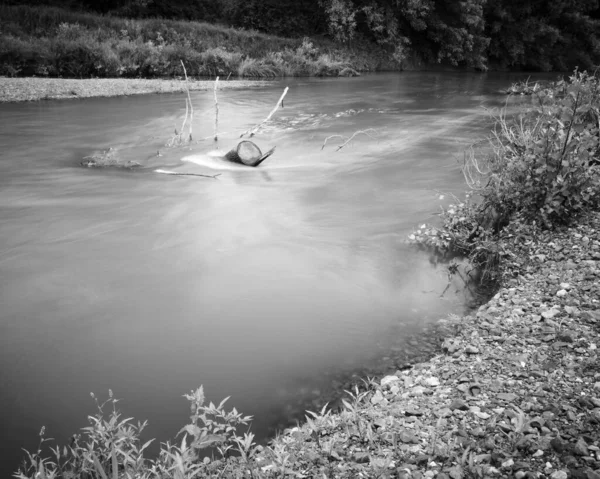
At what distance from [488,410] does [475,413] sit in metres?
0.09

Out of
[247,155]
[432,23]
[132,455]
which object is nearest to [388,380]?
[132,455]

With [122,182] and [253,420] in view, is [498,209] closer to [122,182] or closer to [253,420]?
[253,420]

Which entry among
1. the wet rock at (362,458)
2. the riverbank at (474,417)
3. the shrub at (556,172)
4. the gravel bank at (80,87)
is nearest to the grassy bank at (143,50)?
the gravel bank at (80,87)

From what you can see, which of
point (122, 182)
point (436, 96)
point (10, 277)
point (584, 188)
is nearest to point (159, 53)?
point (436, 96)

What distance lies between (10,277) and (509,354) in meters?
5.39

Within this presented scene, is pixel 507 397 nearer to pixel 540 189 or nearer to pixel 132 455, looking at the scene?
pixel 132 455

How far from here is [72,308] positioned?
5.08m

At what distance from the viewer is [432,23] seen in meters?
33.3

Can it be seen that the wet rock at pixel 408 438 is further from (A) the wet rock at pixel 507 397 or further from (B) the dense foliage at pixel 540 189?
(B) the dense foliage at pixel 540 189

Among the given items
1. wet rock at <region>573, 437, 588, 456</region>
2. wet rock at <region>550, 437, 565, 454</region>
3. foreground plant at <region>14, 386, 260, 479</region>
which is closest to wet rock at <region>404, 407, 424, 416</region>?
wet rock at <region>550, 437, 565, 454</region>

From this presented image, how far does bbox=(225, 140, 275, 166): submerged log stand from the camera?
10617mm

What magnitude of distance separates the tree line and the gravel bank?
13549 millimetres

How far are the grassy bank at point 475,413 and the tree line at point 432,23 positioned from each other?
29656mm

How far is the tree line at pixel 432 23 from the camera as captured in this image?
31922 millimetres
